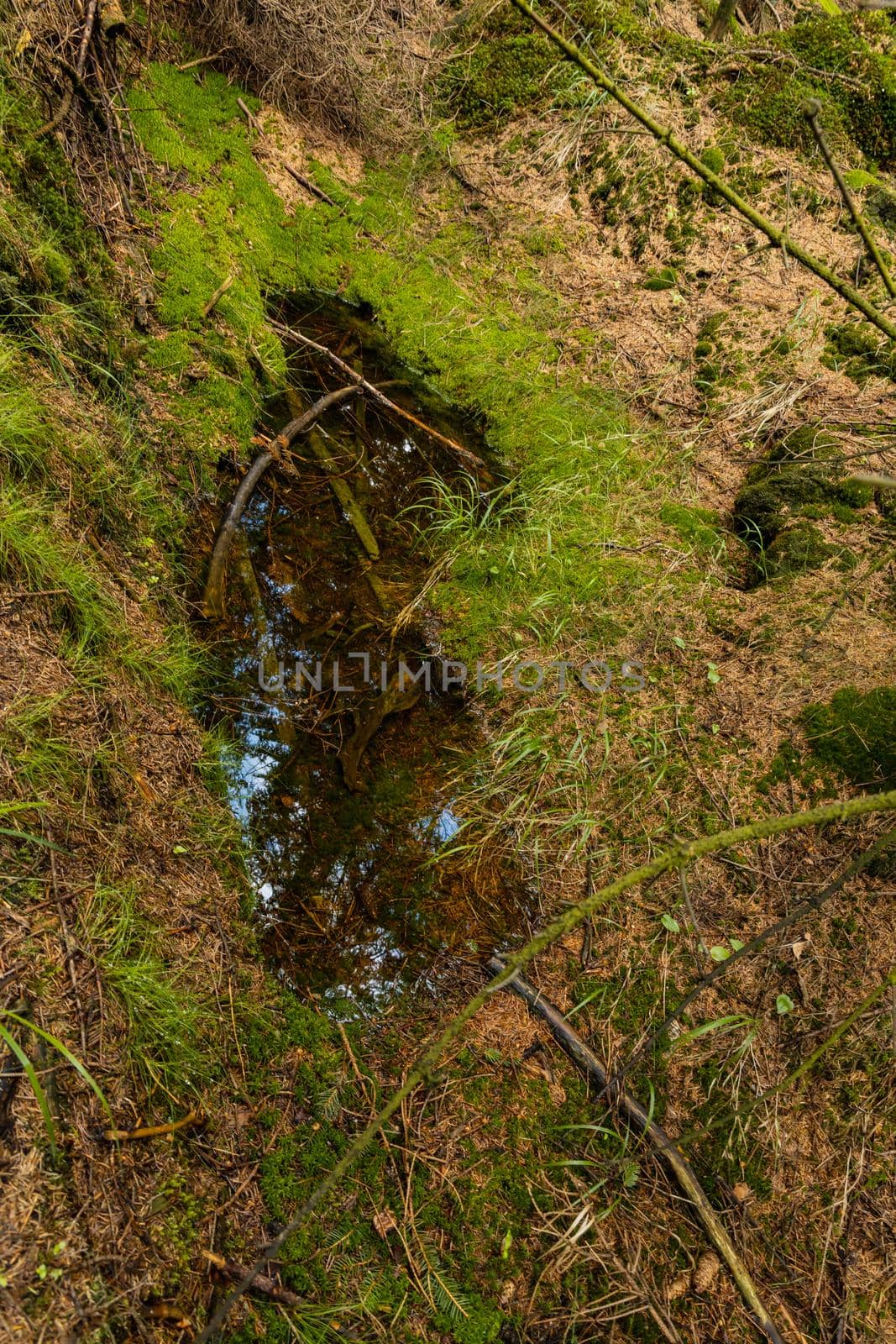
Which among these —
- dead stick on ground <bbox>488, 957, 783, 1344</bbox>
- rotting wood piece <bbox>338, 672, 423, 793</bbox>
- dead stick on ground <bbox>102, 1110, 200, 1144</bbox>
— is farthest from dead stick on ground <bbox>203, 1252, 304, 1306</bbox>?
rotting wood piece <bbox>338, 672, 423, 793</bbox>

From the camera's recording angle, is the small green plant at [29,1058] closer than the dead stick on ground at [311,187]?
Yes

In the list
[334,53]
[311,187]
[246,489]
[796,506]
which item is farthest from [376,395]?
[334,53]

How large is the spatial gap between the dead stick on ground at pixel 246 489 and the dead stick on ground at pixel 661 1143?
177cm

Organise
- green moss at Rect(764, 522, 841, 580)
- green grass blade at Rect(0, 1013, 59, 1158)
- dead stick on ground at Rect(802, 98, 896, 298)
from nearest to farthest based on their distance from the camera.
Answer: dead stick on ground at Rect(802, 98, 896, 298)
green grass blade at Rect(0, 1013, 59, 1158)
green moss at Rect(764, 522, 841, 580)

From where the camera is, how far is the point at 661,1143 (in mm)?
2037

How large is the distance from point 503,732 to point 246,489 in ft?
5.19

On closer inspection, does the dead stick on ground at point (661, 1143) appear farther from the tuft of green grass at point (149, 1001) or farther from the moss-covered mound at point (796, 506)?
the moss-covered mound at point (796, 506)

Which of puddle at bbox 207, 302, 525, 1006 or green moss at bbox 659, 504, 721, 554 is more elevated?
green moss at bbox 659, 504, 721, 554

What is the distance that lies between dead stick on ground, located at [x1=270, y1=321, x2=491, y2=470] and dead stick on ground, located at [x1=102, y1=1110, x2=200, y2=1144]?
122 inches

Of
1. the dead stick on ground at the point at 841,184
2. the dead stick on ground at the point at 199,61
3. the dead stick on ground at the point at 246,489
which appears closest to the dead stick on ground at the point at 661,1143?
the dead stick on ground at the point at 246,489

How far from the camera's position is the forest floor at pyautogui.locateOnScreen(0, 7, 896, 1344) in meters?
1.76

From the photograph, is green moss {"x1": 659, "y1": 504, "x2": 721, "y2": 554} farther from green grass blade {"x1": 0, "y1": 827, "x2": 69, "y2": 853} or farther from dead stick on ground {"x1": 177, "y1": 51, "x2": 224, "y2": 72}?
dead stick on ground {"x1": 177, "y1": 51, "x2": 224, "y2": 72}

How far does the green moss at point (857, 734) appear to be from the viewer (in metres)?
2.52

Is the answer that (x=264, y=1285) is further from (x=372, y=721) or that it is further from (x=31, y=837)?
(x=372, y=721)
